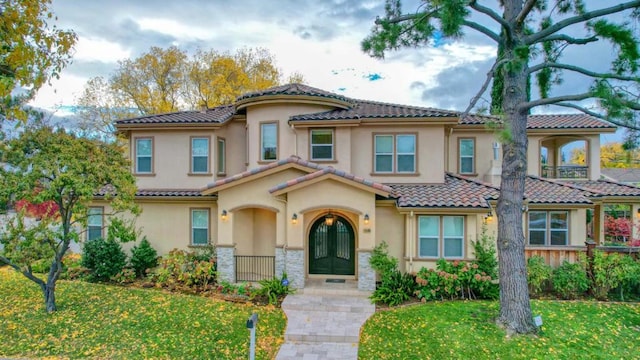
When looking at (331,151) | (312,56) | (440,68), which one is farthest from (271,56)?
(331,151)

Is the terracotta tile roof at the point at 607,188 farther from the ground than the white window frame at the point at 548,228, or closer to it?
farther from the ground

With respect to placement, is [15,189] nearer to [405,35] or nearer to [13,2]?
[13,2]

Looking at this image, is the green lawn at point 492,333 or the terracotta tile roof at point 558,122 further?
the terracotta tile roof at point 558,122

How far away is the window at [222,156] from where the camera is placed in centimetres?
1456

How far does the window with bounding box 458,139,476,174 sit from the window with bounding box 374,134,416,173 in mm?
3067

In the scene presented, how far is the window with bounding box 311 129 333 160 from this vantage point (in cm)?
1323

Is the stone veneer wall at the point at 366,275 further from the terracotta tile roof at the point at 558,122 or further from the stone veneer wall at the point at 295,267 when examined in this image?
the terracotta tile roof at the point at 558,122

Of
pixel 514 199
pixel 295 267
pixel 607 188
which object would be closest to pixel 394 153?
pixel 514 199

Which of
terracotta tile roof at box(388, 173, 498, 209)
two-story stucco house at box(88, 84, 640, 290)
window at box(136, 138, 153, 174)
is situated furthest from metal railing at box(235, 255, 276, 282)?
Answer: window at box(136, 138, 153, 174)

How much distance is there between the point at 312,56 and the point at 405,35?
14964 millimetres

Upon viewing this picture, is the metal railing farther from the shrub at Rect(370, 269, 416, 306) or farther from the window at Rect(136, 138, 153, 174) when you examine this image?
the window at Rect(136, 138, 153, 174)

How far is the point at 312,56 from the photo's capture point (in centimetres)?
2316

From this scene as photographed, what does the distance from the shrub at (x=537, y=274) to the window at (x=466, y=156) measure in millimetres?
5031

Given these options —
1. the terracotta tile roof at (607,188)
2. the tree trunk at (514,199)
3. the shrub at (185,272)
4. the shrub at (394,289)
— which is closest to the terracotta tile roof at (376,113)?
the tree trunk at (514,199)
